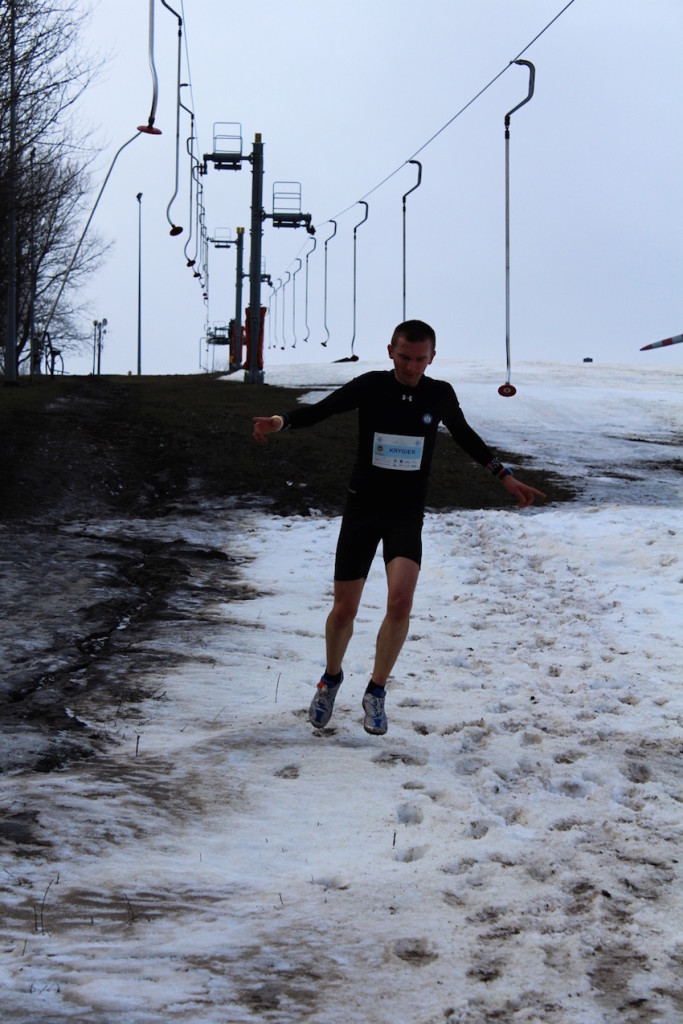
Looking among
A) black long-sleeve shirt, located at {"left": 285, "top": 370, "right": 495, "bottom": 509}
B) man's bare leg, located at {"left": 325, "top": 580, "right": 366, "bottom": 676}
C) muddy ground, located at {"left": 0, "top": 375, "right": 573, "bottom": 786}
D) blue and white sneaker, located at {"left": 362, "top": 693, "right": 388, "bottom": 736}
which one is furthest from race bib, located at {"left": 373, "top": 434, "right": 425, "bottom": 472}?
muddy ground, located at {"left": 0, "top": 375, "right": 573, "bottom": 786}

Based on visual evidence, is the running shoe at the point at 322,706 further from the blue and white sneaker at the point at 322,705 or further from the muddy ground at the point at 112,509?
the muddy ground at the point at 112,509

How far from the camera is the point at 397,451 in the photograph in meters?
5.88

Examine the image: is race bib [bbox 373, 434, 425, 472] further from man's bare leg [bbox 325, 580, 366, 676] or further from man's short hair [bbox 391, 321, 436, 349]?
man's bare leg [bbox 325, 580, 366, 676]

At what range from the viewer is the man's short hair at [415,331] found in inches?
226

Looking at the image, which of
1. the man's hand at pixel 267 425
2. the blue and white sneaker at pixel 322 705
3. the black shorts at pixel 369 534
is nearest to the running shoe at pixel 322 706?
the blue and white sneaker at pixel 322 705

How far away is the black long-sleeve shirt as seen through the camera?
5.88 meters

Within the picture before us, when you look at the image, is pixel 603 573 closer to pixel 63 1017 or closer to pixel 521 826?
pixel 521 826

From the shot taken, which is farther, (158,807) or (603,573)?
(603,573)

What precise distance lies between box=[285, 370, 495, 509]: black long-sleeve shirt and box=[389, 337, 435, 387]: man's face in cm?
6

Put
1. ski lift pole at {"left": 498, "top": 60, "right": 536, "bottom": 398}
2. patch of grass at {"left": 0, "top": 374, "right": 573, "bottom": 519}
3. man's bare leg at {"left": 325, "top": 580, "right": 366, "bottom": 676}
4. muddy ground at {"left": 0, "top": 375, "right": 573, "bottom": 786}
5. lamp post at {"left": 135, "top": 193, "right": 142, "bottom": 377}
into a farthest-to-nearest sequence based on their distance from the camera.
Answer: lamp post at {"left": 135, "top": 193, "right": 142, "bottom": 377} → patch of grass at {"left": 0, "top": 374, "right": 573, "bottom": 519} → ski lift pole at {"left": 498, "top": 60, "right": 536, "bottom": 398} → muddy ground at {"left": 0, "top": 375, "right": 573, "bottom": 786} → man's bare leg at {"left": 325, "top": 580, "right": 366, "bottom": 676}

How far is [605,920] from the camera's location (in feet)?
12.6

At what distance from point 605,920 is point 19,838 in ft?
7.39

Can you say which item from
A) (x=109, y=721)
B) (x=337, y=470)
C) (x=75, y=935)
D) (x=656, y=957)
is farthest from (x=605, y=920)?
(x=337, y=470)

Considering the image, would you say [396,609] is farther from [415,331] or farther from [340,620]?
[415,331]
